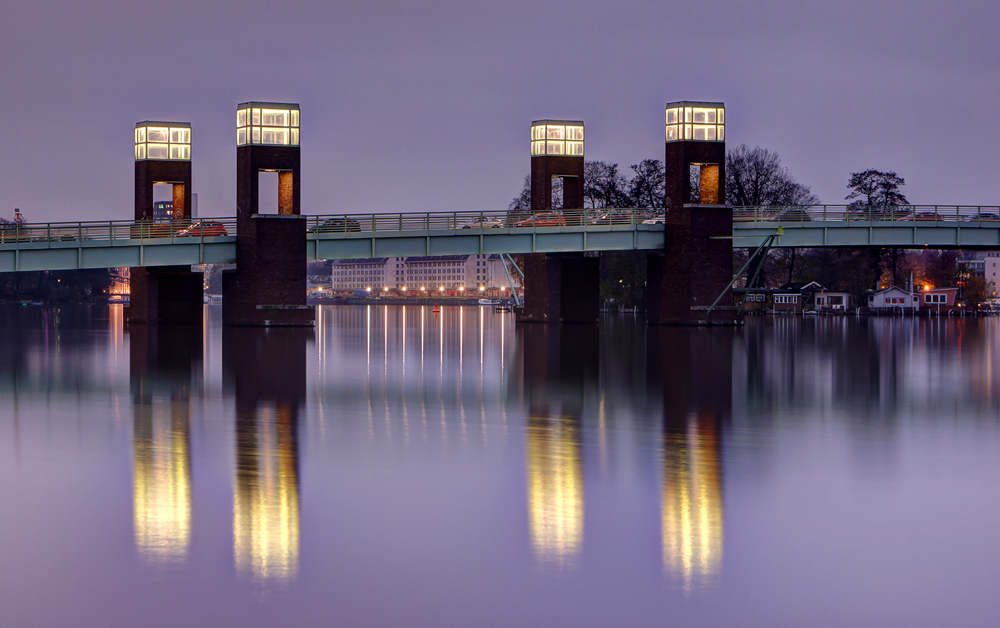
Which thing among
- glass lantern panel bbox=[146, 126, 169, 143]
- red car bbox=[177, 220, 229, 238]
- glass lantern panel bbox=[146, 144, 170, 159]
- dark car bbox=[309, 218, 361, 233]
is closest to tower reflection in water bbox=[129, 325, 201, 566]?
red car bbox=[177, 220, 229, 238]

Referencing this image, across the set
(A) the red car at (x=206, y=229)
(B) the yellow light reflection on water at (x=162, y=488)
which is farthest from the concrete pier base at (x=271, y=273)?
(B) the yellow light reflection on water at (x=162, y=488)

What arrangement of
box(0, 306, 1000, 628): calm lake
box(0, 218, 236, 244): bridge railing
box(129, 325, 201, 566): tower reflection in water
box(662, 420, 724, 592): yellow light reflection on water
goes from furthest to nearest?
1. box(0, 218, 236, 244): bridge railing
2. box(129, 325, 201, 566): tower reflection in water
3. box(662, 420, 724, 592): yellow light reflection on water
4. box(0, 306, 1000, 628): calm lake

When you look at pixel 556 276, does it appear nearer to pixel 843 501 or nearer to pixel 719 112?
pixel 719 112

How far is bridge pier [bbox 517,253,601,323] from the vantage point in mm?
52625

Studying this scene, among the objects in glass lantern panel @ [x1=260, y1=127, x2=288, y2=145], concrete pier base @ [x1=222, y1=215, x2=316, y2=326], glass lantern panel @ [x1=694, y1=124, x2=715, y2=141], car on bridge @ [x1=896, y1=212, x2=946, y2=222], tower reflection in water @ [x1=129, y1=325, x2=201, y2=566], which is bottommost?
tower reflection in water @ [x1=129, y1=325, x2=201, y2=566]

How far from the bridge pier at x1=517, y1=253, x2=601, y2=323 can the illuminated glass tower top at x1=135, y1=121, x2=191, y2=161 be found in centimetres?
A: 1828

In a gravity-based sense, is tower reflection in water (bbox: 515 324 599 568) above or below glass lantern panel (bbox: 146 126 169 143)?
below

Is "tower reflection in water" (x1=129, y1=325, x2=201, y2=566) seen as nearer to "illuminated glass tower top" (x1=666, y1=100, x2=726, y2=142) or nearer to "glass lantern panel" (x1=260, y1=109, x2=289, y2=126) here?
"glass lantern panel" (x1=260, y1=109, x2=289, y2=126)

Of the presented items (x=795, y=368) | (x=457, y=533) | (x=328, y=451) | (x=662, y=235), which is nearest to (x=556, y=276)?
(x=662, y=235)

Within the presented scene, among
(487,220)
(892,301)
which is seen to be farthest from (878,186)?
(487,220)

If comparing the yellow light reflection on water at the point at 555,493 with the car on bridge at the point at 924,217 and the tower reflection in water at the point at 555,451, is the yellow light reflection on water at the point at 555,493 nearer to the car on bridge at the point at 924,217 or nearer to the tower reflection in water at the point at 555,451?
the tower reflection in water at the point at 555,451

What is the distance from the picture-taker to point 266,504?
896 cm

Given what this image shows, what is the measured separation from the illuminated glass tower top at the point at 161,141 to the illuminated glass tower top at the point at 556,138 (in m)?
17.5

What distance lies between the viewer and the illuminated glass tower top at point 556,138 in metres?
52.6
